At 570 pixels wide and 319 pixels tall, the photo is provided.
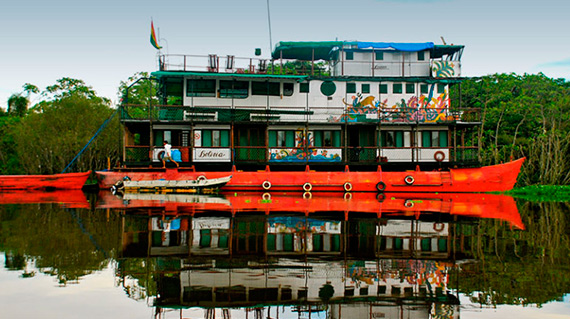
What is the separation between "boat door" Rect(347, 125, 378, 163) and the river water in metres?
15.5

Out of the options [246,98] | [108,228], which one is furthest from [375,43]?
[108,228]

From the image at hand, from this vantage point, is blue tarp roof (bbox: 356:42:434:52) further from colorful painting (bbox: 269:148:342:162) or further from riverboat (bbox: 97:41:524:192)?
colorful painting (bbox: 269:148:342:162)

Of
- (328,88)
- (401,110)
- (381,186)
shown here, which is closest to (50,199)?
(328,88)

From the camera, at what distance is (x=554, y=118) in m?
37.4

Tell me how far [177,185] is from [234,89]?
7.18m

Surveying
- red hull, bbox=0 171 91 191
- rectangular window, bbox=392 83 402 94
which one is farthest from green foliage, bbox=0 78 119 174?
rectangular window, bbox=392 83 402 94

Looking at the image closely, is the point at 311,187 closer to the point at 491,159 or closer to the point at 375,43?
the point at 375,43

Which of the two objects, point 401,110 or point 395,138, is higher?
point 401,110

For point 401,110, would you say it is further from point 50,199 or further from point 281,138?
point 50,199

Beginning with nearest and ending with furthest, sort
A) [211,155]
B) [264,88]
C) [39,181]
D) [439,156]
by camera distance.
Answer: [211,155]
[439,156]
[264,88]
[39,181]

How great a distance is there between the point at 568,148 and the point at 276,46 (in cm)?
2307

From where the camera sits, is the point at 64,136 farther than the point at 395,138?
Yes

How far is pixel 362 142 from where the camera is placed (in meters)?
31.1

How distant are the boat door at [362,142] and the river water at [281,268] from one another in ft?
51.0
